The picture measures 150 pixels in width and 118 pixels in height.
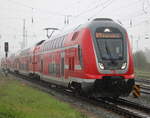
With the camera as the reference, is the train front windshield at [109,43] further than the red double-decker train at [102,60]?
Yes

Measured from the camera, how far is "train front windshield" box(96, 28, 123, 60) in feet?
45.3

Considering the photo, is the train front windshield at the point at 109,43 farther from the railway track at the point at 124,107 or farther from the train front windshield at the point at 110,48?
the railway track at the point at 124,107

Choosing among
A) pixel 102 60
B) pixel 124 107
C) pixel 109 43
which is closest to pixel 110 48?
pixel 109 43

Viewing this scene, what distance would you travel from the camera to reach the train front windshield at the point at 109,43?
1381 cm

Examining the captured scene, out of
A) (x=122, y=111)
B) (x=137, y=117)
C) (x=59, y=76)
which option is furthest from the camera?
(x=59, y=76)

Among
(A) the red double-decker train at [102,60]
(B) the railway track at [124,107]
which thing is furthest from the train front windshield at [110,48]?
(B) the railway track at [124,107]

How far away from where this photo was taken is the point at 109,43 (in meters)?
14.1

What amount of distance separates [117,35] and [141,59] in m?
40.4

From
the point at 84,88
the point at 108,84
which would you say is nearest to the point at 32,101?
the point at 84,88

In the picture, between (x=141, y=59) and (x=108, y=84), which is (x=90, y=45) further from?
(x=141, y=59)

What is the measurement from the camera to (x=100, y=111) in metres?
12.4

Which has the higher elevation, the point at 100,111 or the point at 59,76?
the point at 59,76

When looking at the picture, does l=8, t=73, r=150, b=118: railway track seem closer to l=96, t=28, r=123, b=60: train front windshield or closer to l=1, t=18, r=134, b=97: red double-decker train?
l=1, t=18, r=134, b=97: red double-decker train

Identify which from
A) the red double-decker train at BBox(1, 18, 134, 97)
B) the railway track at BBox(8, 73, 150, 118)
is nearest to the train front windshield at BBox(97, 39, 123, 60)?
the red double-decker train at BBox(1, 18, 134, 97)
